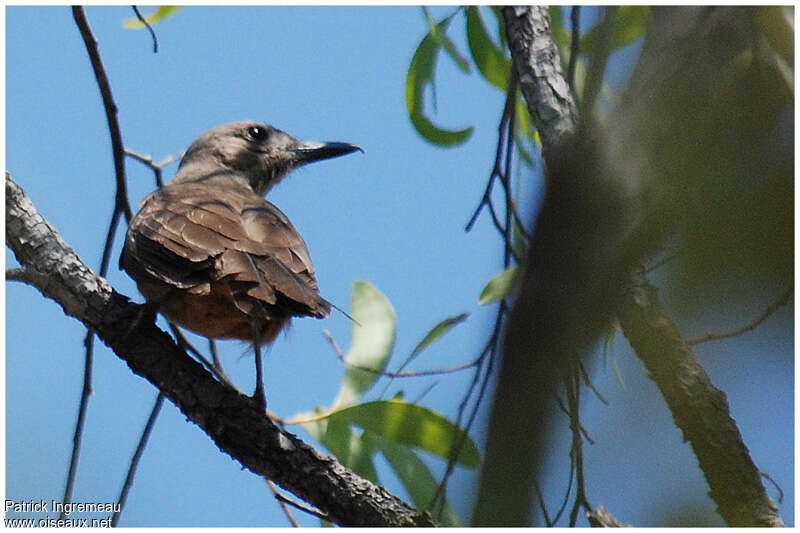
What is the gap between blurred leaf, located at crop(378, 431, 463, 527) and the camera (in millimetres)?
2961

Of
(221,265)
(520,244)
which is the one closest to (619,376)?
(520,244)

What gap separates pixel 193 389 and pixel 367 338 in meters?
1.13

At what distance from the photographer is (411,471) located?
124 inches

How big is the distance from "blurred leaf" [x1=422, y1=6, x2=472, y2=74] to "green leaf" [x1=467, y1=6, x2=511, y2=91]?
60 millimetres

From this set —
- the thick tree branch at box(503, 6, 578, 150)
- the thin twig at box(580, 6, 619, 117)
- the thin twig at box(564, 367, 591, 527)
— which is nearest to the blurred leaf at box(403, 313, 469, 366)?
the thick tree branch at box(503, 6, 578, 150)

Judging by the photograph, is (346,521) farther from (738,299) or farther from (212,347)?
(738,299)

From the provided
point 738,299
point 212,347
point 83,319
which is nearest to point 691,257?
point 738,299

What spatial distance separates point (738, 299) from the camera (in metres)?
0.72

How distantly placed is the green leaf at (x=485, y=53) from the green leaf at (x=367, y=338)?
1.05 meters

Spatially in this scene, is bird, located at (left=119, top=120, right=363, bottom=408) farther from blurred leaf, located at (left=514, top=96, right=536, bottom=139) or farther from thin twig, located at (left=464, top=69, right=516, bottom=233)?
blurred leaf, located at (left=514, top=96, right=536, bottom=139)

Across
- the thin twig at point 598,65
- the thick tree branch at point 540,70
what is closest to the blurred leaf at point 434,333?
the thick tree branch at point 540,70

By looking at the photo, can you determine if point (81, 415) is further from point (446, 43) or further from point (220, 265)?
point (446, 43)

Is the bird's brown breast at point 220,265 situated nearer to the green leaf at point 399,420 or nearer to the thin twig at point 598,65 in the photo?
the green leaf at point 399,420

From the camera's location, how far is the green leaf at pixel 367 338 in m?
3.74
